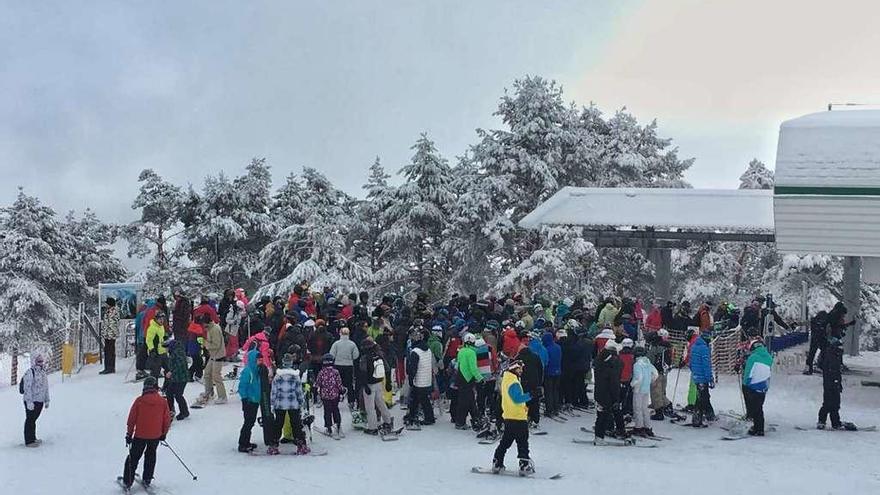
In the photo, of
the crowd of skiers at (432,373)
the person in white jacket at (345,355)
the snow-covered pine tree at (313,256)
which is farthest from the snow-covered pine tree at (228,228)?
the person in white jacket at (345,355)

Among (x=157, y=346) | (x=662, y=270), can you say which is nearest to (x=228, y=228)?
(x=662, y=270)

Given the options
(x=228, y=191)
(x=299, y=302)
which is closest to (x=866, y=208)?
(x=299, y=302)

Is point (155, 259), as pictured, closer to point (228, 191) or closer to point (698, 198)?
point (228, 191)

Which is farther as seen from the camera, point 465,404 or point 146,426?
point 465,404

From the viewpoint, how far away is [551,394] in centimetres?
1484

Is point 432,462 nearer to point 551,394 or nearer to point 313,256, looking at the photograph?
point 551,394

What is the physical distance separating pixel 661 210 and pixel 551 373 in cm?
996

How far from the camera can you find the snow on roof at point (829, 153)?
1602cm

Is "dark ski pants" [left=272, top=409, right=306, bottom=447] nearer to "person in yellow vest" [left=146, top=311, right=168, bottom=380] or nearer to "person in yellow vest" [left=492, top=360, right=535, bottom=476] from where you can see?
"person in yellow vest" [left=146, top=311, right=168, bottom=380]

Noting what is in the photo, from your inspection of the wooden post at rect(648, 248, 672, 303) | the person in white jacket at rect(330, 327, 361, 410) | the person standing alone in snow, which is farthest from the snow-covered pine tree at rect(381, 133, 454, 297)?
the person in white jacket at rect(330, 327, 361, 410)

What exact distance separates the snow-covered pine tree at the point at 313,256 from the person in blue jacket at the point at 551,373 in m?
15.2

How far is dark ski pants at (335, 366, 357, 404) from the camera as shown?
14.3m

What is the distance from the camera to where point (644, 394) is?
13484 mm

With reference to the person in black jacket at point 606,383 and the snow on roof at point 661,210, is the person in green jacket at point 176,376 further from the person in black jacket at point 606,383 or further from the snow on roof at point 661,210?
the snow on roof at point 661,210
